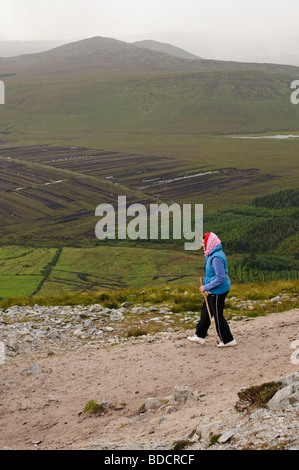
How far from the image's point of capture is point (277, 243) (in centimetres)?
9731

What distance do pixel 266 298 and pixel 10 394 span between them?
38.3 feet

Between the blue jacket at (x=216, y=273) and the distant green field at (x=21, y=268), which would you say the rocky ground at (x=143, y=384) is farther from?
the distant green field at (x=21, y=268)

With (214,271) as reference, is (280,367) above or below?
below

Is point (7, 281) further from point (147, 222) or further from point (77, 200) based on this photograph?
point (77, 200)

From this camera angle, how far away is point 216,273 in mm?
14188

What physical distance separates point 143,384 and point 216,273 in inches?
135

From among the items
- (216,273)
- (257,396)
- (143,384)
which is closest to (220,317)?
(216,273)

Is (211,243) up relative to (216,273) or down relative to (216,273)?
up

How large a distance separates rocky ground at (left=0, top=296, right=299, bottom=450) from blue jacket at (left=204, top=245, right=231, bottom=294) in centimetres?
163

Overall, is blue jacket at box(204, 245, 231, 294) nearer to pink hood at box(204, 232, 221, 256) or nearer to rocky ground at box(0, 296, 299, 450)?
pink hood at box(204, 232, 221, 256)

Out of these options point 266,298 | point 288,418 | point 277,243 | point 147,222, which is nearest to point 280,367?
point 288,418

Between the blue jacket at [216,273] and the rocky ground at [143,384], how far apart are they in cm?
163

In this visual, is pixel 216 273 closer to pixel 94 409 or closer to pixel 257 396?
pixel 94 409

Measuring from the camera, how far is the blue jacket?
14.2m
